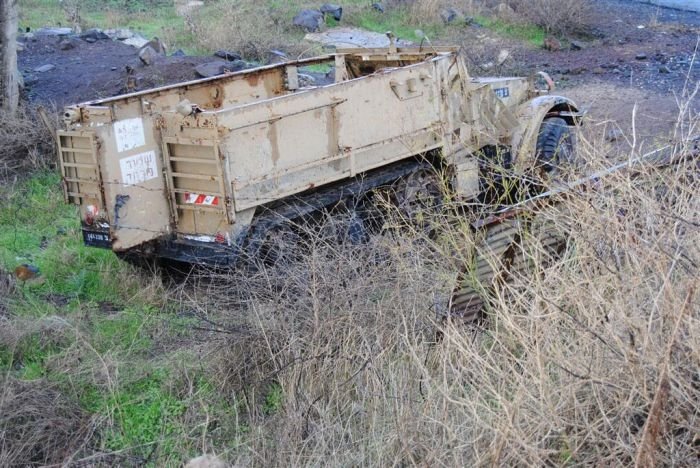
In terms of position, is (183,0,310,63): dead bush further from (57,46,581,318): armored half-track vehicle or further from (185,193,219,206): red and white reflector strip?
(185,193,219,206): red and white reflector strip

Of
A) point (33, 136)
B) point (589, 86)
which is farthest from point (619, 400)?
point (589, 86)

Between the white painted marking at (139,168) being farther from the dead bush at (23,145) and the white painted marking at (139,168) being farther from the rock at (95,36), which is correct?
the rock at (95,36)

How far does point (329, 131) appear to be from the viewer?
25.3ft

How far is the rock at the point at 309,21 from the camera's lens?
20.7 meters

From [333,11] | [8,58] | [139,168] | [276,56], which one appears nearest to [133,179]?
[139,168]

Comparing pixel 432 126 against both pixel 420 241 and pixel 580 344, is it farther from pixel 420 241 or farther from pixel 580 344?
pixel 580 344

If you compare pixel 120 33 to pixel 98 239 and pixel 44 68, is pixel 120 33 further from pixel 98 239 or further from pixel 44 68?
pixel 98 239

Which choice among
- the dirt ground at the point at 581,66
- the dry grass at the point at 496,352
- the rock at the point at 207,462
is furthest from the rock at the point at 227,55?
the rock at the point at 207,462

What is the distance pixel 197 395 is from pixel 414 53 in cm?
531

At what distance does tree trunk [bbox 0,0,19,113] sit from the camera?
12.7 m

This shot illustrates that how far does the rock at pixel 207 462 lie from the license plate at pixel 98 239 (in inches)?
119

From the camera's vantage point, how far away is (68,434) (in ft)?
17.1

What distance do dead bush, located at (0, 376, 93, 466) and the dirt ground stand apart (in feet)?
27.2

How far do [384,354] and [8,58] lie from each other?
9.91 meters
